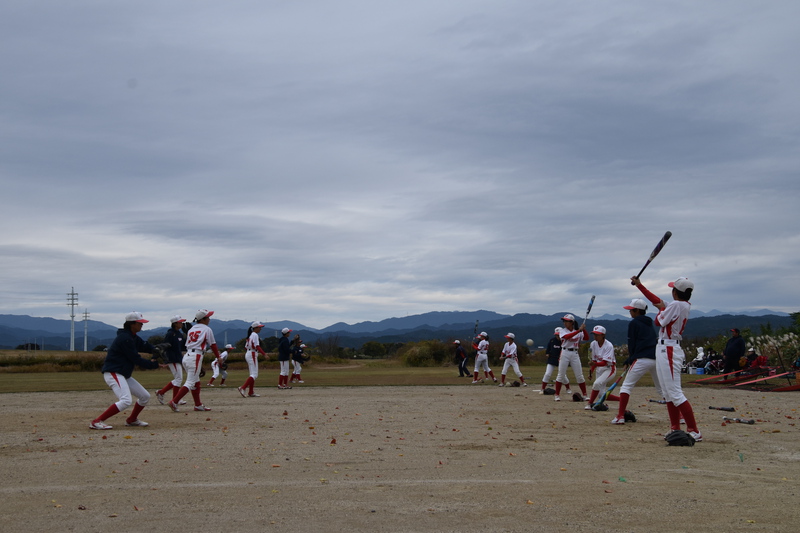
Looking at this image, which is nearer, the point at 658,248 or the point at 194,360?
the point at 658,248

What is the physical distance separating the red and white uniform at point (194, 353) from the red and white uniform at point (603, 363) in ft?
27.7

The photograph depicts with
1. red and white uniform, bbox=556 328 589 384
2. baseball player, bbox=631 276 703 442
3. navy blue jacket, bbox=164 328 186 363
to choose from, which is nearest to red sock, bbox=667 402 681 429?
baseball player, bbox=631 276 703 442

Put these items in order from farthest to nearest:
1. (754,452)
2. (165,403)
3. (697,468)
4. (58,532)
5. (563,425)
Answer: (165,403)
(563,425)
(754,452)
(697,468)
(58,532)

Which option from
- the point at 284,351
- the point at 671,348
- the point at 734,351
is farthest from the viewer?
the point at 734,351

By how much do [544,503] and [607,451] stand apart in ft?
A: 11.7

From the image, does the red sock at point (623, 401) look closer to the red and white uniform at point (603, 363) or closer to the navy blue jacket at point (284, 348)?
the red and white uniform at point (603, 363)

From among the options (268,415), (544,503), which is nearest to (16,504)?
(544,503)

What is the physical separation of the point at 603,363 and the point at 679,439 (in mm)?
5372

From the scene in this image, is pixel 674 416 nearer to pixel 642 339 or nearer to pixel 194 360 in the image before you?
pixel 642 339

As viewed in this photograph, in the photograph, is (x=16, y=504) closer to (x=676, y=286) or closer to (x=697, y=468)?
(x=697, y=468)

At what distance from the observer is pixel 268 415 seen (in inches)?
596

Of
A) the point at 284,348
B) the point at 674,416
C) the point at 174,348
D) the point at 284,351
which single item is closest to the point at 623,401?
the point at 674,416

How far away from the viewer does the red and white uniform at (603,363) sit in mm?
15664

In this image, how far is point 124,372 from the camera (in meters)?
12.7
